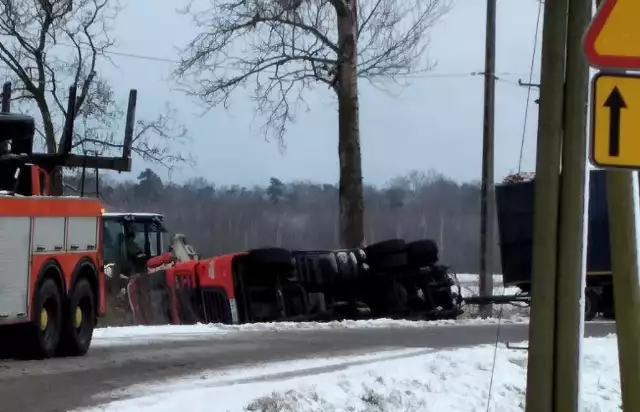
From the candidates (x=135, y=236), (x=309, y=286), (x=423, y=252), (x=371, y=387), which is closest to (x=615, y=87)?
(x=371, y=387)

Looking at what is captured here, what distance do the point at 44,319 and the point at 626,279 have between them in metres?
7.76

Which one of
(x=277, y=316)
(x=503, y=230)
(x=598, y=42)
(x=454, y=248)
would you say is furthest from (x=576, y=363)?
(x=454, y=248)

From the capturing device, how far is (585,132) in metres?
7.19

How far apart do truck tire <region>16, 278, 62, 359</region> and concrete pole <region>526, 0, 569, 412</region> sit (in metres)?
7.05

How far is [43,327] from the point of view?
1313 centimetres

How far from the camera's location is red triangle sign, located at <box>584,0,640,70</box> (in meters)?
5.23

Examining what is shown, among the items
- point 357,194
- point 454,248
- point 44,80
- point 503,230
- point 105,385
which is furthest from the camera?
point 454,248

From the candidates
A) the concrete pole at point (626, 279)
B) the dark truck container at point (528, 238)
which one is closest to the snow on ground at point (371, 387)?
the concrete pole at point (626, 279)

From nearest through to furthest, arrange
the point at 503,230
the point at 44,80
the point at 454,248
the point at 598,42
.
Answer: the point at 598,42 → the point at 503,230 → the point at 44,80 → the point at 454,248

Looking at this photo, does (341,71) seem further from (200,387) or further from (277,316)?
(200,387)

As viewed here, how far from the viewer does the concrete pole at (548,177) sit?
7.21 meters

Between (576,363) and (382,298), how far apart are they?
1370 centimetres

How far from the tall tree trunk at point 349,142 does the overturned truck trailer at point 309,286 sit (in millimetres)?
5606

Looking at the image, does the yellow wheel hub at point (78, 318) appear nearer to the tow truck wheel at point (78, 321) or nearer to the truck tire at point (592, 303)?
the tow truck wheel at point (78, 321)
